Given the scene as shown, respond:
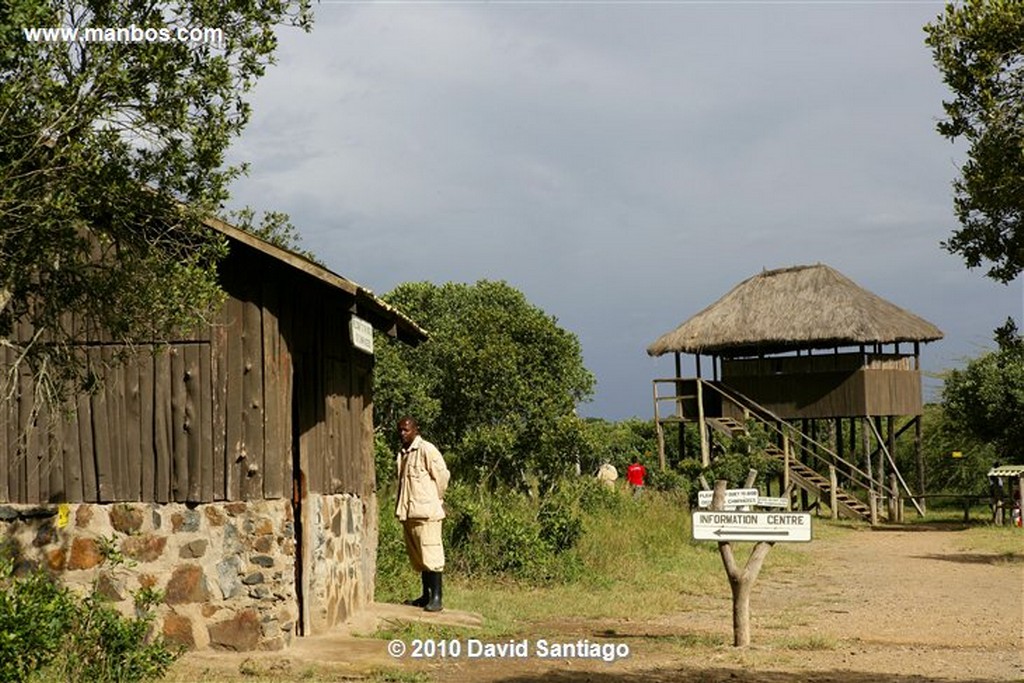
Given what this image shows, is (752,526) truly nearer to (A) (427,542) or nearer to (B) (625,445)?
(A) (427,542)

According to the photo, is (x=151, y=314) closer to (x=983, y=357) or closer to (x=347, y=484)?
(x=347, y=484)

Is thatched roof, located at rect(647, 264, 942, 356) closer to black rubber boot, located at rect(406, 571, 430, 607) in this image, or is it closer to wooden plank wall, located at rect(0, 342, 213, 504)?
black rubber boot, located at rect(406, 571, 430, 607)

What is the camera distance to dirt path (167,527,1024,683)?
406 inches

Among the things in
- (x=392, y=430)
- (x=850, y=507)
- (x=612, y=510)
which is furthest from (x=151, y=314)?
(x=392, y=430)

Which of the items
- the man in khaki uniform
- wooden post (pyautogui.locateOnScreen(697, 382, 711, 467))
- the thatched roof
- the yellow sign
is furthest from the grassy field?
the thatched roof

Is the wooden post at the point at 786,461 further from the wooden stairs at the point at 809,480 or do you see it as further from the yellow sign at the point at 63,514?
the yellow sign at the point at 63,514

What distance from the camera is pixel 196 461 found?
11023 millimetres

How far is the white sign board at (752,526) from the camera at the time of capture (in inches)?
452

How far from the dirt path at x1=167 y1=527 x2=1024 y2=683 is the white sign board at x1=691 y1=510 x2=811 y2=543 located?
0.96 m

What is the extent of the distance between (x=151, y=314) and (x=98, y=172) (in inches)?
50.1

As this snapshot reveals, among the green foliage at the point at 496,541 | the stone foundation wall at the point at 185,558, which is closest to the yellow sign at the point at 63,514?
the stone foundation wall at the point at 185,558

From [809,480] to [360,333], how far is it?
77.7ft

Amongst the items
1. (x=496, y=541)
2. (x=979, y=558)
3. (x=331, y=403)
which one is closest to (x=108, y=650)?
(x=331, y=403)

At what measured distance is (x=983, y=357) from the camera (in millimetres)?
33844
